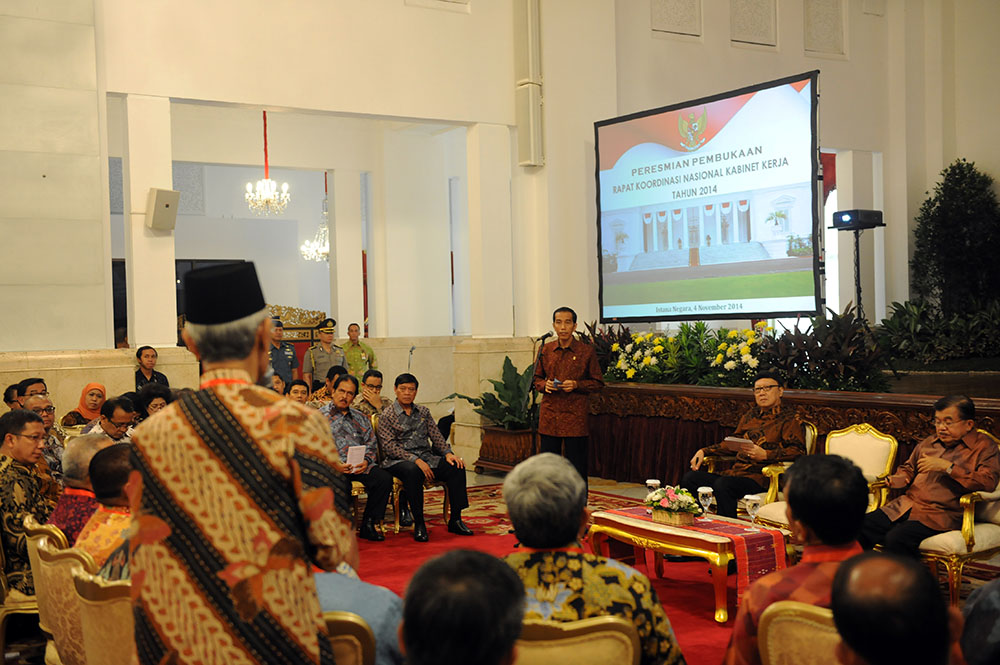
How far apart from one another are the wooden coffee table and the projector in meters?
7.76

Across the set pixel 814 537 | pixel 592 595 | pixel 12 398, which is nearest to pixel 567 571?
pixel 592 595

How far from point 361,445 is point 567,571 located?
14.6ft

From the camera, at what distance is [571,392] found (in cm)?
676

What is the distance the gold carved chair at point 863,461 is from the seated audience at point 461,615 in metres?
3.81

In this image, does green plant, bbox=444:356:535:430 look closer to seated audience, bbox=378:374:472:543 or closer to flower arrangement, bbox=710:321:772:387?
flower arrangement, bbox=710:321:772:387

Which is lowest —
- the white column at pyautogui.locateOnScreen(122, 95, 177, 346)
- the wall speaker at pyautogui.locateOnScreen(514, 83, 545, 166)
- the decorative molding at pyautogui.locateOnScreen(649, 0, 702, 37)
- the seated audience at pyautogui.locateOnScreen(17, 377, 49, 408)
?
the seated audience at pyautogui.locateOnScreen(17, 377, 49, 408)

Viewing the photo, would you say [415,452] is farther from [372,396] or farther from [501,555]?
[501,555]

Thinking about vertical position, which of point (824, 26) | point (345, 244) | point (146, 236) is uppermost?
point (824, 26)

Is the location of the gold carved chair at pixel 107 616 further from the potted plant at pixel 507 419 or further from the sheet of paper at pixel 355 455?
the potted plant at pixel 507 419

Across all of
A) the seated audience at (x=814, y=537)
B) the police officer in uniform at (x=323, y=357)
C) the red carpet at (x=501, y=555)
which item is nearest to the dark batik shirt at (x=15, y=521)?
the red carpet at (x=501, y=555)

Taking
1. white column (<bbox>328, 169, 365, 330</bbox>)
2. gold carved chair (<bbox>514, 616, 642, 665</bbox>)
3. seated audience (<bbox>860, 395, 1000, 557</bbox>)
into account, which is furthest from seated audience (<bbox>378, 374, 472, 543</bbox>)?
white column (<bbox>328, 169, 365, 330</bbox>)

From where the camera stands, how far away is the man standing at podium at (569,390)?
264 inches

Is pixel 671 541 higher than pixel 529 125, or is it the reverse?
pixel 529 125

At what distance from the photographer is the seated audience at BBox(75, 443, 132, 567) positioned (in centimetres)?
287
